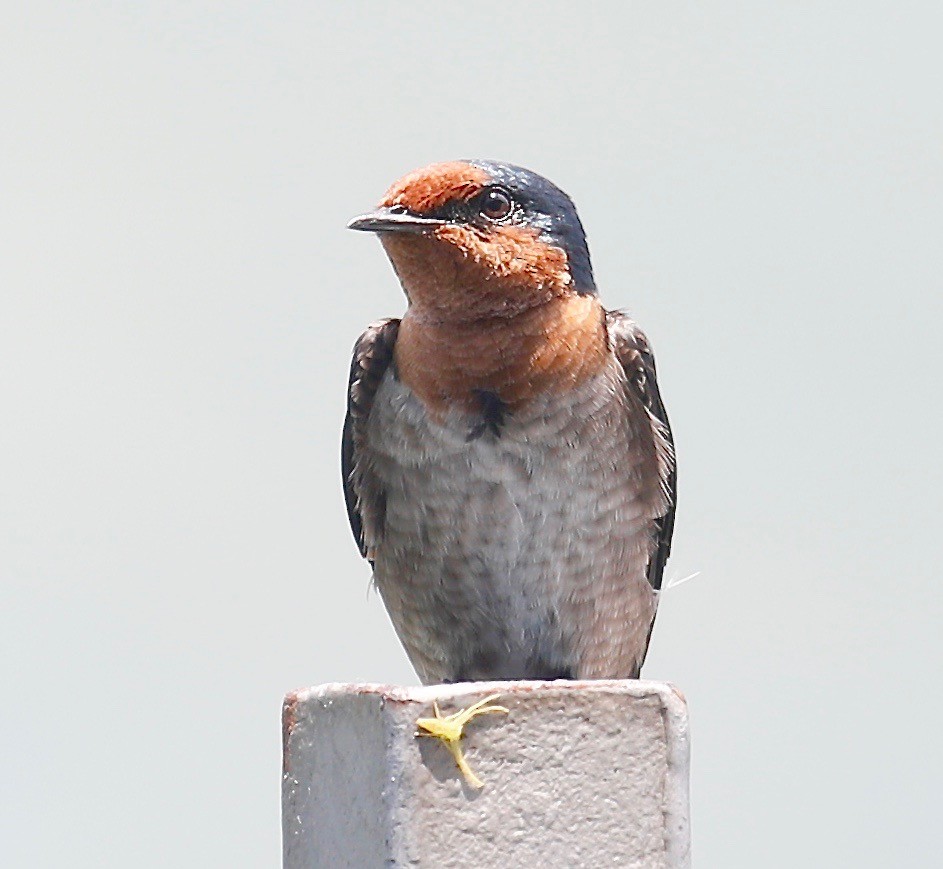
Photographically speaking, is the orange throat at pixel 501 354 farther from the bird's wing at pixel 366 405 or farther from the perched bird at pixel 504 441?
the bird's wing at pixel 366 405

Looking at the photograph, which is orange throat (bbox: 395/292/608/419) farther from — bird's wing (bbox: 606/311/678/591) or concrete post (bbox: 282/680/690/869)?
concrete post (bbox: 282/680/690/869)

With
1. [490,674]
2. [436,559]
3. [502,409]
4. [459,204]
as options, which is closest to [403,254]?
[459,204]

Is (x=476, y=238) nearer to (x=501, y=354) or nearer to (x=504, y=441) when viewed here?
(x=501, y=354)

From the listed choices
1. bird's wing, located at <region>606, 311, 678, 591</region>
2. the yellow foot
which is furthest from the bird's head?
the yellow foot

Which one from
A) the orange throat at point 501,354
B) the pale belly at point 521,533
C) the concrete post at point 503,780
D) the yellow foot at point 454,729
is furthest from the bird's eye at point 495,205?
the yellow foot at point 454,729

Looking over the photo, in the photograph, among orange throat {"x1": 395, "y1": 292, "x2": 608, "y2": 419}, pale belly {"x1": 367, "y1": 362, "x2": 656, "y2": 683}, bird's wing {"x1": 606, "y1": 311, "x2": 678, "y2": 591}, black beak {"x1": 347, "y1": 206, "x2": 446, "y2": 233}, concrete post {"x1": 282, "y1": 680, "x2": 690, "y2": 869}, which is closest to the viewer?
concrete post {"x1": 282, "y1": 680, "x2": 690, "y2": 869}

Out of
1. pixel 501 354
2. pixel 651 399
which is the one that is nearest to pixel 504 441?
pixel 501 354
